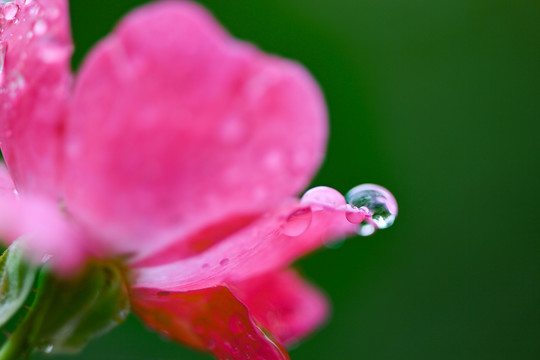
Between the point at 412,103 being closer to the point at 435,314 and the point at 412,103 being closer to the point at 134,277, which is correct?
the point at 435,314

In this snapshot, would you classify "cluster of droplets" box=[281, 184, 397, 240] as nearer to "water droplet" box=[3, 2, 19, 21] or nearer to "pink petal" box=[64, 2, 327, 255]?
"pink petal" box=[64, 2, 327, 255]

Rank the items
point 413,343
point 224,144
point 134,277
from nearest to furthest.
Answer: point 224,144 < point 134,277 < point 413,343

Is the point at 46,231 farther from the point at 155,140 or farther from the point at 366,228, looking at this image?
the point at 366,228

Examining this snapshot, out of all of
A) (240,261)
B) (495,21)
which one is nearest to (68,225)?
(240,261)

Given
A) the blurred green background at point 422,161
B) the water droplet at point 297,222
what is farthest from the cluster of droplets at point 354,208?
the blurred green background at point 422,161

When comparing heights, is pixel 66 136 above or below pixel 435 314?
above

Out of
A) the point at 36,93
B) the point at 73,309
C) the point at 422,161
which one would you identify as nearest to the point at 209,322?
the point at 73,309

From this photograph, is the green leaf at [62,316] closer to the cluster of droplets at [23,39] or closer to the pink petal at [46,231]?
the pink petal at [46,231]
